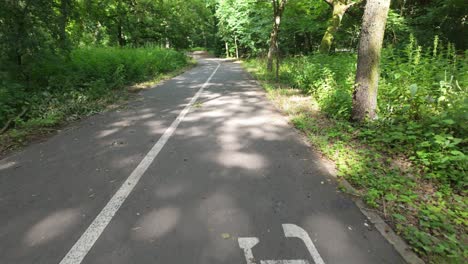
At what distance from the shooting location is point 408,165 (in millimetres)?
4328

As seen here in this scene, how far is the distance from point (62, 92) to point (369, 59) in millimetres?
8582

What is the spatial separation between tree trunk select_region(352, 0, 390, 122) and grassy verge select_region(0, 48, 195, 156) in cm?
687

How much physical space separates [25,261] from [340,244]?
2962mm

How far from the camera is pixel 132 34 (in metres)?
24.0

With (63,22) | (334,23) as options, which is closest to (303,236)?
(63,22)

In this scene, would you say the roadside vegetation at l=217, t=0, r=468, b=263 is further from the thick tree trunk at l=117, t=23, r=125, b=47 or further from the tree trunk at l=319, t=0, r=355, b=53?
the thick tree trunk at l=117, t=23, r=125, b=47

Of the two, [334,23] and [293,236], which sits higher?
[334,23]

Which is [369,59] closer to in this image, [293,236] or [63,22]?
[293,236]

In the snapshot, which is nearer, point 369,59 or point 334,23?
point 369,59

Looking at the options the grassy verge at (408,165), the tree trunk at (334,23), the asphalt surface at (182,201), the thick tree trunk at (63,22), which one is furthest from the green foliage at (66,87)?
the tree trunk at (334,23)

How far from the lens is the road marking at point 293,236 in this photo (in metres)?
2.54

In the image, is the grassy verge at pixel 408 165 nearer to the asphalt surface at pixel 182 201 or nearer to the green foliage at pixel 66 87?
the asphalt surface at pixel 182 201

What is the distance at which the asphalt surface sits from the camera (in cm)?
266

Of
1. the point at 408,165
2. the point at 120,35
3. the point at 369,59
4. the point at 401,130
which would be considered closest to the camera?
the point at 408,165
